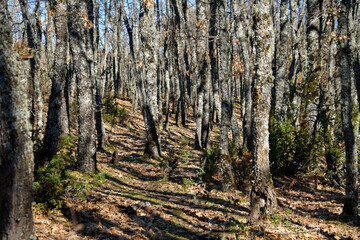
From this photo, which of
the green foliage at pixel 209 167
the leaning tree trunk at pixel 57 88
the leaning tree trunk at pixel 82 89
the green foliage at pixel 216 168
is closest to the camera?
the leaning tree trunk at pixel 57 88

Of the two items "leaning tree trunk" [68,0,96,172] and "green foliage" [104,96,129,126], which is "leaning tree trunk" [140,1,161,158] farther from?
"green foliage" [104,96,129,126]

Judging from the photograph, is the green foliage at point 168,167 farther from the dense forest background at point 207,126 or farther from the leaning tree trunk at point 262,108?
the leaning tree trunk at point 262,108

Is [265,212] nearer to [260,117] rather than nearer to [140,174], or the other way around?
[260,117]

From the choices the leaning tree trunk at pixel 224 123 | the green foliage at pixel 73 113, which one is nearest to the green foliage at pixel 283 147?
the leaning tree trunk at pixel 224 123

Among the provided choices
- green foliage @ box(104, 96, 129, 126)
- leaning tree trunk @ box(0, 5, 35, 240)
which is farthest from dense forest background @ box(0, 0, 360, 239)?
green foliage @ box(104, 96, 129, 126)

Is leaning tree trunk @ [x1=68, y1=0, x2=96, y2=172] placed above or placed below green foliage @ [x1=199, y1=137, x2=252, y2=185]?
above

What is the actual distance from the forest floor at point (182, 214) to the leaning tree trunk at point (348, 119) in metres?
0.46

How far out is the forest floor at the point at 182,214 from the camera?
196 inches

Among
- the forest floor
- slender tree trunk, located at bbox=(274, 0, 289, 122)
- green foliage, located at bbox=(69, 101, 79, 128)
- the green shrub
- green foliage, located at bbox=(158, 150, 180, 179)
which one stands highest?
slender tree trunk, located at bbox=(274, 0, 289, 122)

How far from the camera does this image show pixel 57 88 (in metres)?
7.59

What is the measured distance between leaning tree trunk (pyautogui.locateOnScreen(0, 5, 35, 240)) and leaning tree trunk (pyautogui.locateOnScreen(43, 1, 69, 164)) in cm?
397

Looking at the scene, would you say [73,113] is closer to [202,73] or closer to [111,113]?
[111,113]

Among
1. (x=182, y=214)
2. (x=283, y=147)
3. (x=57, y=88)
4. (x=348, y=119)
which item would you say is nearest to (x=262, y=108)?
(x=348, y=119)

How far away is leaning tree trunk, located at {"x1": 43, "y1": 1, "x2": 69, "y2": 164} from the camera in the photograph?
724cm
